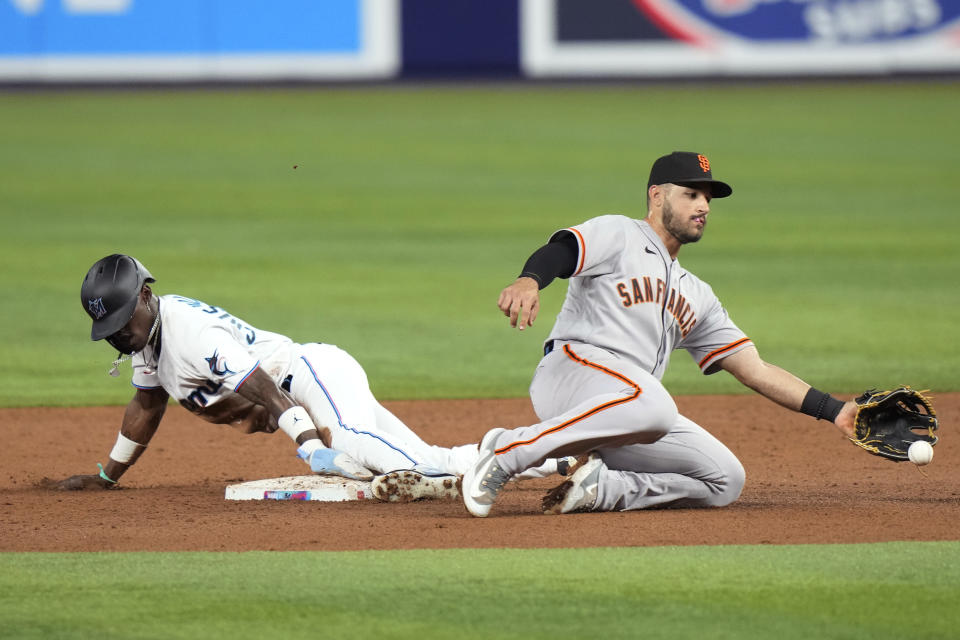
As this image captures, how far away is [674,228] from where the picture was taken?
557 centimetres

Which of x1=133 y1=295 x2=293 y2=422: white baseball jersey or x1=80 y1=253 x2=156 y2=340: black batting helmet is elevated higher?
x1=80 y1=253 x2=156 y2=340: black batting helmet

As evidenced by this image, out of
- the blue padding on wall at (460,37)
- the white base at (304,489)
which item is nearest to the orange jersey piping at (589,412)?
the white base at (304,489)

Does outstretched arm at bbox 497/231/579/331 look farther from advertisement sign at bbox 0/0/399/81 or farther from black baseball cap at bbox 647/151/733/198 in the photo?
advertisement sign at bbox 0/0/399/81

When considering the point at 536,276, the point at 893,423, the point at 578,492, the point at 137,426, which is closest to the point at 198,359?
the point at 137,426

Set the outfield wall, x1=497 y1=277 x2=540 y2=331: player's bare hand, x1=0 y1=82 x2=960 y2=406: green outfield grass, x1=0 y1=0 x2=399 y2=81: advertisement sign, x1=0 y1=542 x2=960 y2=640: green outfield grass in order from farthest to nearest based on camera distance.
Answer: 1. x1=0 y1=0 x2=399 y2=81: advertisement sign
2. the outfield wall
3. x1=0 y1=82 x2=960 y2=406: green outfield grass
4. x1=497 y1=277 x2=540 y2=331: player's bare hand
5. x1=0 y1=542 x2=960 y2=640: green outfield grass

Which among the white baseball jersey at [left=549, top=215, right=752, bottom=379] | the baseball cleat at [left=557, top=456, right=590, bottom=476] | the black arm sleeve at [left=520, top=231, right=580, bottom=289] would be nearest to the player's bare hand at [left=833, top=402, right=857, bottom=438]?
the white baseball jersey at [left=549, top=215, right=752, bottom=379]

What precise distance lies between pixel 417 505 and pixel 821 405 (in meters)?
1.60

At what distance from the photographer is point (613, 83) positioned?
29.1 meters

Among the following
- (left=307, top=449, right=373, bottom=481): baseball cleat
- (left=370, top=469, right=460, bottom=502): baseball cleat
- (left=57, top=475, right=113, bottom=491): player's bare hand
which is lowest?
(left=57, top=475, right=113, bottom=491): player's bare hand

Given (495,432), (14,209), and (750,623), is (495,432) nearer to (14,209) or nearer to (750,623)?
(750,623)

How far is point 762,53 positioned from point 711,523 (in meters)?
23.3

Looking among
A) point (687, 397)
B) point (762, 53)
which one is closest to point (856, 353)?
point (687, 397)

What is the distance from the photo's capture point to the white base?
5906mm

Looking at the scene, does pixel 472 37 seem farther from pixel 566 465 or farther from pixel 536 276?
pixel 536 276
